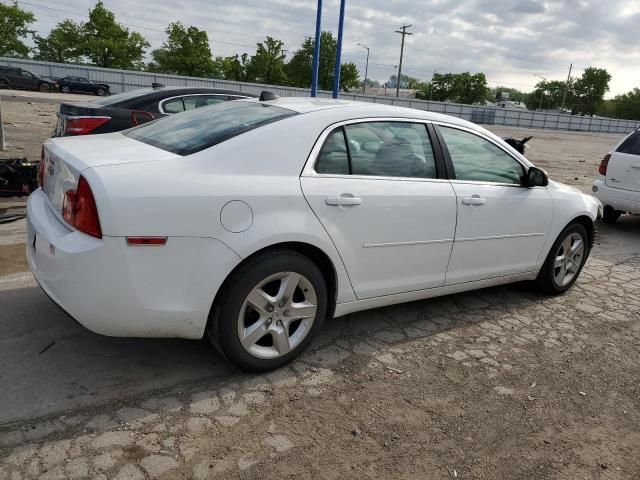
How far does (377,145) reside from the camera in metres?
3.52

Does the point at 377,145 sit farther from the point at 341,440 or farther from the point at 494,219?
the point at 341,440

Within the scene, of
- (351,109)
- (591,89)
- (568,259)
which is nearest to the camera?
(351,109)

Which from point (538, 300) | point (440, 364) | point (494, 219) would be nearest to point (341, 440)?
point (440, 364)

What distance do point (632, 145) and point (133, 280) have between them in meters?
7.78

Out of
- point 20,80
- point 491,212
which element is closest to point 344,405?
point 491,212

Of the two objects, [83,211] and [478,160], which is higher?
[478,160]

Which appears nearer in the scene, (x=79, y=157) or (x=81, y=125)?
(x=79, y=157)

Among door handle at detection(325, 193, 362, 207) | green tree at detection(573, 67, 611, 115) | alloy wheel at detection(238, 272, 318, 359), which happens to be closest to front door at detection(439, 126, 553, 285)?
door handle at detection(325, 193, 362, 207)

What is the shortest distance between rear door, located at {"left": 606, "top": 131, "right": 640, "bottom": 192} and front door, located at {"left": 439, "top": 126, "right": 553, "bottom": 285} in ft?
13.6

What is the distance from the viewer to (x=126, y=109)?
697cm

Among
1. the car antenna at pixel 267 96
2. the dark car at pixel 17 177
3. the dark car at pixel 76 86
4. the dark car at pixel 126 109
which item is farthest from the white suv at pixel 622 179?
the dark car at pixel 76 86

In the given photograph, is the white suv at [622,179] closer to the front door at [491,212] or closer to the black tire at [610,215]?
the black tire at [610,215]

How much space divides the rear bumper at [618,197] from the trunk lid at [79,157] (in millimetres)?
7089

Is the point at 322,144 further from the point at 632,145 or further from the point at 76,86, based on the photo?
the point at 76,86
